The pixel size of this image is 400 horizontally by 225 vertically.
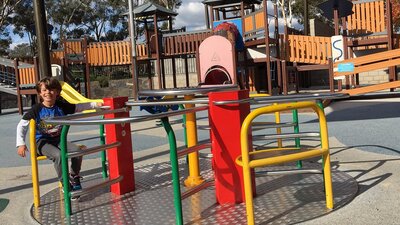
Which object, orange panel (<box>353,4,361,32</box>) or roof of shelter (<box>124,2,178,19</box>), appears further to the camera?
roof of shelter (<box>124,2,178,19</box>)

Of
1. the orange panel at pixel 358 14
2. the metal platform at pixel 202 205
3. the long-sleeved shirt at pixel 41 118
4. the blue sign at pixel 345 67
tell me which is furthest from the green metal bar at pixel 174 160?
the orange panel at pixel 358 14

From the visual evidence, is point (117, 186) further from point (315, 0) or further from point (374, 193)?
point (315, 0)

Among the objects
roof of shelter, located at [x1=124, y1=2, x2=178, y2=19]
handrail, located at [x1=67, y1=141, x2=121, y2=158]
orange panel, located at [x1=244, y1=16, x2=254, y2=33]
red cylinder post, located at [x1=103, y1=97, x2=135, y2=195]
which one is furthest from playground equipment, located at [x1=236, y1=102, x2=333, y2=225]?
roof of shelter, located at [x1=124, y1=2, x2=178, y2=19]

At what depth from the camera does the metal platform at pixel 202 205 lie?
3.75 metres

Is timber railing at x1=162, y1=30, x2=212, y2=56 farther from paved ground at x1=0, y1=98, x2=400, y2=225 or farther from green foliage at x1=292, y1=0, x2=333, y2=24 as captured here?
green foliage at x1=292, y1=0, x2=333, y2=24

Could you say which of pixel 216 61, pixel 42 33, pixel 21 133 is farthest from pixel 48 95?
pixel 216 61

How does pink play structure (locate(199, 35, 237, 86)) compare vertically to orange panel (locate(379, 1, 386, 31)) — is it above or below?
below

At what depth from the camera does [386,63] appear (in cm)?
1102

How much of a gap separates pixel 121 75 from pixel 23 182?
3343 cm

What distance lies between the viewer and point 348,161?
575 cm

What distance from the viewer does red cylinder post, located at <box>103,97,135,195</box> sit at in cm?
470

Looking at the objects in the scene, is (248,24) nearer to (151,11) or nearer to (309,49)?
(309,49)

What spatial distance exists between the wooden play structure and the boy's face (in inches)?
221

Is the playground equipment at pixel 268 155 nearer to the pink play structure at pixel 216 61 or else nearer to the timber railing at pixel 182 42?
the pink play structure at pixel 216 61
